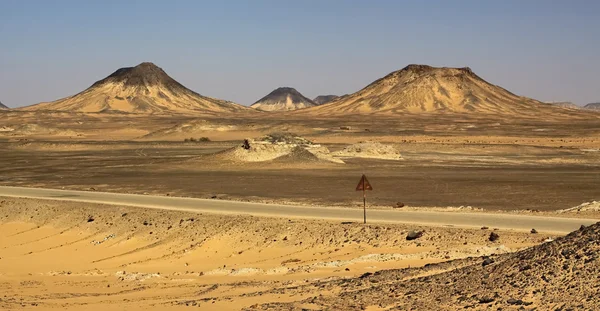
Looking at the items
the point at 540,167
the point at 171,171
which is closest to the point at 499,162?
the point at 540,167

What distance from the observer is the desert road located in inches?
914

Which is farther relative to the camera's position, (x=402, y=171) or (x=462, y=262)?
(x=402, y=171)

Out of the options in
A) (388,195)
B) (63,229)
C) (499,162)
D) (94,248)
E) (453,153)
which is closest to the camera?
(94,248)

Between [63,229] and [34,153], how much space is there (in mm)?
49473

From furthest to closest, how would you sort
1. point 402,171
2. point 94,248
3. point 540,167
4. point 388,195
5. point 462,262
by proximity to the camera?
point 540,167, point 402,171, point 388,195, point 94,248, point 462,262

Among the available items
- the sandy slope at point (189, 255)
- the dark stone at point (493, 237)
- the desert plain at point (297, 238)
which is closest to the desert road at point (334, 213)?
the desert plain at point (297, 238)

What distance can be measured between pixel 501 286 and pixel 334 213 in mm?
14192

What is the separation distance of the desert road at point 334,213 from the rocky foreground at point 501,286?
330 inches

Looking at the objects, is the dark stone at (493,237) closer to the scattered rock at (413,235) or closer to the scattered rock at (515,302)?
the scattered rock at (413,235)

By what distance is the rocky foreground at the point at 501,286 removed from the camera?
11844 millimetres

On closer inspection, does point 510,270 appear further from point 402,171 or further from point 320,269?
point 402,171

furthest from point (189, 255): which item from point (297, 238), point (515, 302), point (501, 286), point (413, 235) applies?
point (515, 302)

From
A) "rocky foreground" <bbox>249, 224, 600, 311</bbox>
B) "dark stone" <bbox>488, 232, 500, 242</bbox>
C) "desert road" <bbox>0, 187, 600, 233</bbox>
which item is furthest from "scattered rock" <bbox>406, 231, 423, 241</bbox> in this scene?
"rocky foreground" <bbox>249, 224, 600, 311</bbox>

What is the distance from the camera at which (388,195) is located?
1422 inches
